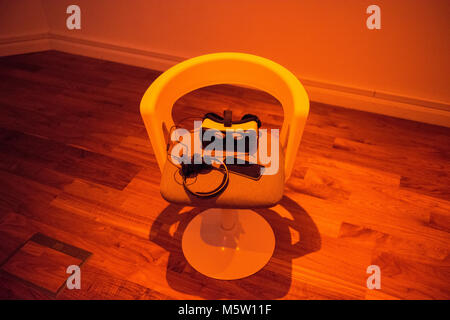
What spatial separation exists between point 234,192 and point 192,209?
27.8 inches

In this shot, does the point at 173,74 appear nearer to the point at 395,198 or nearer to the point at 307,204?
the point at 307,204

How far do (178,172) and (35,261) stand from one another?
0.99m

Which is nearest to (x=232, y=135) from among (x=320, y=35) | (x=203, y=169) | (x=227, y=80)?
(x=203, y=169)

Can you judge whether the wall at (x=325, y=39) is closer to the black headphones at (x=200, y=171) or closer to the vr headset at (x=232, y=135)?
the vr headset at (x=232, y=135)

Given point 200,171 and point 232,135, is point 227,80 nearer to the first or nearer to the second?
point 232,135

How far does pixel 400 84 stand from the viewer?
2416 mm

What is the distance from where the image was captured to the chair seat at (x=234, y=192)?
123 centimetres

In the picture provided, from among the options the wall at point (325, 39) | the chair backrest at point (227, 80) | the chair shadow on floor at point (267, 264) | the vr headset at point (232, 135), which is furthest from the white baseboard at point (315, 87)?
the vr headset at point (232, 135)

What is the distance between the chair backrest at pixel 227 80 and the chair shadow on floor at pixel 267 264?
49cm

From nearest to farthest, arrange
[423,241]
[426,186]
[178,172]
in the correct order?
1. [178,172]
2. [423,241]
3. [426,186]

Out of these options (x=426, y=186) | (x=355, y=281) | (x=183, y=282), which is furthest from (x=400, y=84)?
(x=183, y=282)

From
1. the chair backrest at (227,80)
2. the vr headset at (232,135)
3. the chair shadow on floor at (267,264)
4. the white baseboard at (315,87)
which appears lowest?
the chair shadow on floor at (267,264)

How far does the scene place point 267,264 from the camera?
163 centimetres

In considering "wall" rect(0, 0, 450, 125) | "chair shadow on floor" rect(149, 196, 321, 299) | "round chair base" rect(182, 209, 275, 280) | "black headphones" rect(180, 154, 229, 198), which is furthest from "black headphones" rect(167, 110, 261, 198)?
"wall" rect(0, 0, 450, 125)
